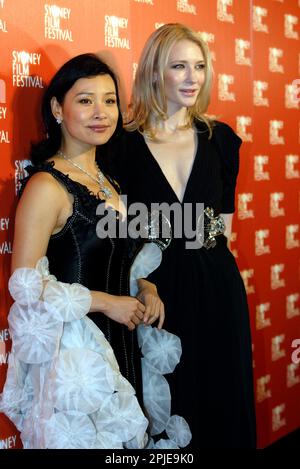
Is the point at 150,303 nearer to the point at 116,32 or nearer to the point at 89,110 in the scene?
the point at 89,110

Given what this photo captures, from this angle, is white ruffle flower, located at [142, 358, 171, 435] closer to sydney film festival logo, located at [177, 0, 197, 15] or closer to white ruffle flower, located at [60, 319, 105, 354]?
white ruffle flower, located at [60, 319, 105, 354]

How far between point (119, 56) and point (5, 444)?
1397 millimetres

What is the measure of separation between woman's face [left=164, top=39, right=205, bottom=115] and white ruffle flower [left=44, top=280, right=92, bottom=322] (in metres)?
0.88

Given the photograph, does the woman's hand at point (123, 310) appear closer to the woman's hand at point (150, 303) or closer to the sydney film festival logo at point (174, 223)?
the woman's hand at point (150, 303)

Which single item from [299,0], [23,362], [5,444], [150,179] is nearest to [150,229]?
[150,179]

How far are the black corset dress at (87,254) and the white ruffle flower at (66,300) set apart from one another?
104mm

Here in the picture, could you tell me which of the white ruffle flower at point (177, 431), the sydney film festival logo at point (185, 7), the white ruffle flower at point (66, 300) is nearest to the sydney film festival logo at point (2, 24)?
the white ruffle flower at point (66, 300)

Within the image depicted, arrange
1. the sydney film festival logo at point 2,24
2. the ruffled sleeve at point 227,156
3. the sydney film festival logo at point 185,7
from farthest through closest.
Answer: the sydney film festival logo at point 185,7, the ruffled sleeve at point 227,156, the sydney film festival logo at point 2,24

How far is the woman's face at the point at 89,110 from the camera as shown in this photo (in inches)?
75.4

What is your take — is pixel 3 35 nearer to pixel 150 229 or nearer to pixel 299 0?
pixel 150 229

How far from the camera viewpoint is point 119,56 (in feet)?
8.07

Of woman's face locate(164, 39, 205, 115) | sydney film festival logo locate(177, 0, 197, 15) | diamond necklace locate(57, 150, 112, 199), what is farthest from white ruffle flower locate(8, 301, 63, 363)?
sydney film festival logo locate(177, 0, 197, 15)

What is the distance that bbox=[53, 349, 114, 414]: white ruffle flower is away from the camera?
5.84ft

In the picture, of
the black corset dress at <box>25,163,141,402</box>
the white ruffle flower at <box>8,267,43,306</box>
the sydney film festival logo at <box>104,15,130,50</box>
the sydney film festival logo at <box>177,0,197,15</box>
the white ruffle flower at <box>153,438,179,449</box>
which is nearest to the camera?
the white ruffle flower at <box>8,267,43,306</box>
